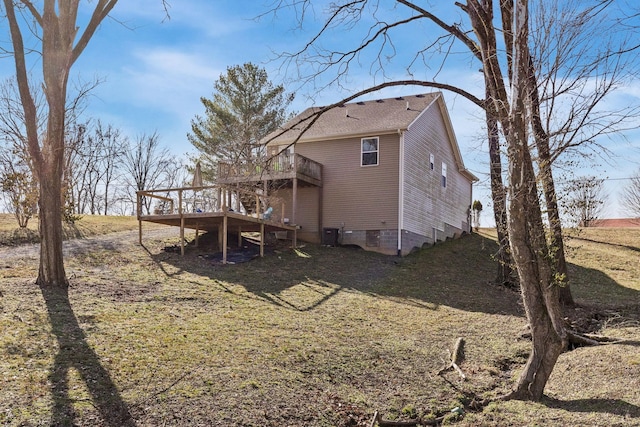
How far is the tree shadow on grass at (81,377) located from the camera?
516 cm

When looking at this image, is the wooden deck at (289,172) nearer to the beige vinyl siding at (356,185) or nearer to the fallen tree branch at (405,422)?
the beige vinyl siding at (356,185)

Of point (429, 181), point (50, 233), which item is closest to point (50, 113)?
point (50, 233)

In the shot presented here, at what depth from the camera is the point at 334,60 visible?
9094mm

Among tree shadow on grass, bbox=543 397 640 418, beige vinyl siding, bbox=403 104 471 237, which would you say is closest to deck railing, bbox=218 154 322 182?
beige vinyl siding, bbox=403 104 471 237

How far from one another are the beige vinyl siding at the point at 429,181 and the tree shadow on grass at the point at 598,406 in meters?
13.4

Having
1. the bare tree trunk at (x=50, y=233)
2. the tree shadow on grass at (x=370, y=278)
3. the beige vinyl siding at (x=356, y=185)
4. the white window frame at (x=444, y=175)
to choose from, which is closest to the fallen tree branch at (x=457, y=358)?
the tree shadow on grass at (x=370, y=278)

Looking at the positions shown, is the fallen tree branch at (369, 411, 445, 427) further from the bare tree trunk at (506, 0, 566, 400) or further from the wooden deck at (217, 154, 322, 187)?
the wooden deck at (217, 154, 322, 187)

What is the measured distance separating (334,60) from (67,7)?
5704mm

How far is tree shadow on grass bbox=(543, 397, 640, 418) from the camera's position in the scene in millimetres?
5599

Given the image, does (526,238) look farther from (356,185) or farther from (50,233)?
(356,185)

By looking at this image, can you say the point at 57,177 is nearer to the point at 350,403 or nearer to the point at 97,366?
the point at 97,366

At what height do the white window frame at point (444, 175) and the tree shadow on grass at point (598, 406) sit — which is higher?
the white window frame at point (444, 175)

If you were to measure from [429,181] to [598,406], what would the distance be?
1683 cm

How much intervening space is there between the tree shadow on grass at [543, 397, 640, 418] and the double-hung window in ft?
46.6
